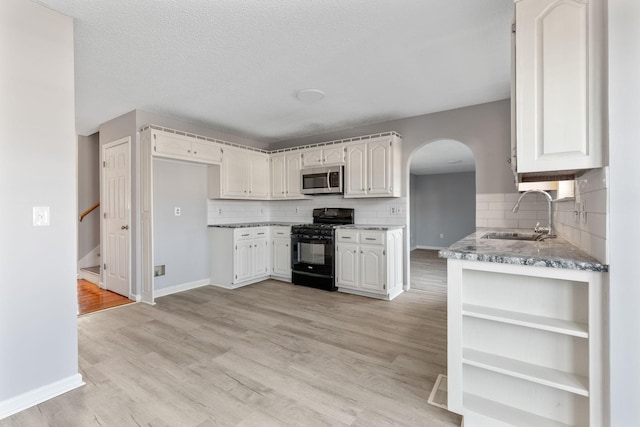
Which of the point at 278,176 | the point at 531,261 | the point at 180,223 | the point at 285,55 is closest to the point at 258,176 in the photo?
the point at 278,176

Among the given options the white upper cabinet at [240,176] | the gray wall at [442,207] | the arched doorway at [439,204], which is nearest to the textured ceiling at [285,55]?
the white upper cabinet at [240,176]

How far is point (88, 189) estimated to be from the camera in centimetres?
538

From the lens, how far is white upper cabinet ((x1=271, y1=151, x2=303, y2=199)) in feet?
16.0

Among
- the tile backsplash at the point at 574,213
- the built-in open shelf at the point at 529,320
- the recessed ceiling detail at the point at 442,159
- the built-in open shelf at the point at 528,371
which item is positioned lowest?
the built-in open shelf at the point at 528,371

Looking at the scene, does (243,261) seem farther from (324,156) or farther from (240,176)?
(324,156)

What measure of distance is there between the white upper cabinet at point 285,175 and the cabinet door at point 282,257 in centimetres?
76

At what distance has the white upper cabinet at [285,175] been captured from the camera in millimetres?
4887

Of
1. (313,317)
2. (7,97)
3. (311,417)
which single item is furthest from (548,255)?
(7,97)

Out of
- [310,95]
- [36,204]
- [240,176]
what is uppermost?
[310,95]

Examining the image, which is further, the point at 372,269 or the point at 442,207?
the point at 442,207

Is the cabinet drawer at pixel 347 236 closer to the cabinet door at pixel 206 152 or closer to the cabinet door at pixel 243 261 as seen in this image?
the cabinet door at pixel 243 261

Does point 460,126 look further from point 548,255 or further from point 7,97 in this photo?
point 7,97

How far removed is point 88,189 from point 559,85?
655 cm

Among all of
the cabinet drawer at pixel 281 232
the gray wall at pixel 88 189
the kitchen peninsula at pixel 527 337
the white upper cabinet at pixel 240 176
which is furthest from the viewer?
the gray wall at pixel 88 189
